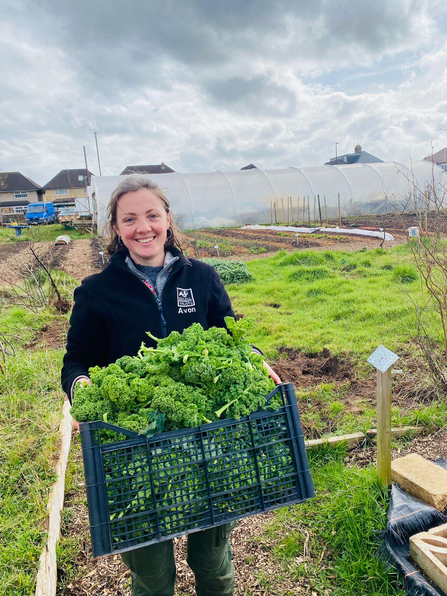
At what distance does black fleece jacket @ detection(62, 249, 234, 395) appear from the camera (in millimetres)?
2059

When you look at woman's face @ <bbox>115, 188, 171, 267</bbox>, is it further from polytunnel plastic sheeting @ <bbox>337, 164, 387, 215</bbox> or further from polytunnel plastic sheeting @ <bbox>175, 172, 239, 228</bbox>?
polytunnel plastic sheeting @ <bbox>337, 164, 387, 215</bbox>

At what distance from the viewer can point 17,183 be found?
2141 inches

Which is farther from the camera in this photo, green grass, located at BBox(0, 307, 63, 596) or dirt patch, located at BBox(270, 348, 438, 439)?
dirt patch, located at BBox(270, 348, 438, 439)

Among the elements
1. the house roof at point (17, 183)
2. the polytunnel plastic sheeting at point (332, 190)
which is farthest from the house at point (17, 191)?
the polytunnel plastic sheeting at point (332, 190)

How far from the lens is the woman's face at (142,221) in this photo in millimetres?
2031

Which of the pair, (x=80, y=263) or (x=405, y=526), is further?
(x=80, y=263)

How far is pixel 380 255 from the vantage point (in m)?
10.1

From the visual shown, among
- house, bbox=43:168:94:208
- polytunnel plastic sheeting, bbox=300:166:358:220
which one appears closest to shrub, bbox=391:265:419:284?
polytunnel plastic sheeting, bbox=300:166:358:220

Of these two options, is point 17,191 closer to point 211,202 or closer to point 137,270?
point 211,202

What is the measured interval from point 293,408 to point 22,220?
35.8 metres

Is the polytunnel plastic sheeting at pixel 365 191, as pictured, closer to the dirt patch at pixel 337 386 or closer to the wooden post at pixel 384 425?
the dirt patch at pixel 337 386

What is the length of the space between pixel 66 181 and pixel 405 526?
62.2 metres

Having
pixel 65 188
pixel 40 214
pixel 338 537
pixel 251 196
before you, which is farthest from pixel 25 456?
pixel 65 188

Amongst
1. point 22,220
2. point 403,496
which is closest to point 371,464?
point 403,496
